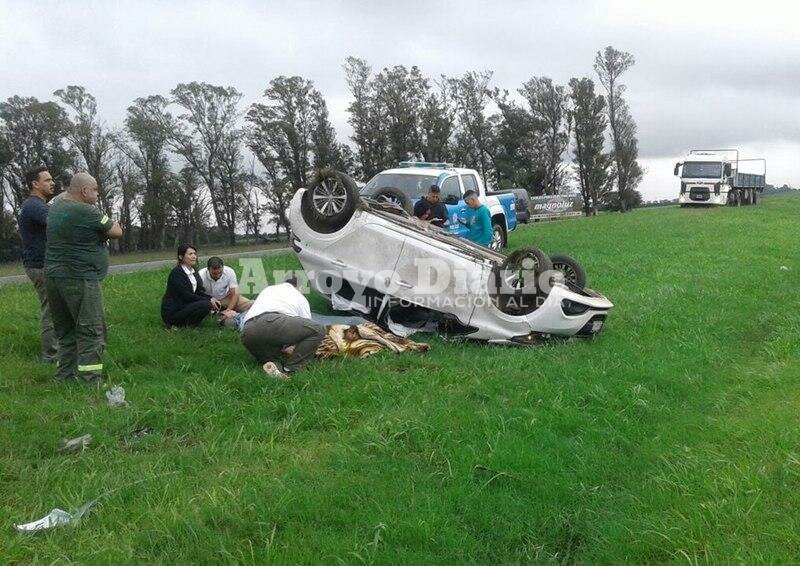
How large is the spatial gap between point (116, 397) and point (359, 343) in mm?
2250

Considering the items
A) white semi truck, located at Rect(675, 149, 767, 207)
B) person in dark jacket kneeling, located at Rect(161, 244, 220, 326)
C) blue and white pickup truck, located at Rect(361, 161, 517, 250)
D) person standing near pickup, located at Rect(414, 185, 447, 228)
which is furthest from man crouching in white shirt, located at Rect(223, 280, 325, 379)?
white semi truck, located at Rect(675, 149, 767, 207)

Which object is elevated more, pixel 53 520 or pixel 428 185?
pixel 428 185

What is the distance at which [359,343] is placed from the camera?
243 inches

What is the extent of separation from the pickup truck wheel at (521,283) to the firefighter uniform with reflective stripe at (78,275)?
3.76m

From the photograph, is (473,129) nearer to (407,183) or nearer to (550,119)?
(550,119)

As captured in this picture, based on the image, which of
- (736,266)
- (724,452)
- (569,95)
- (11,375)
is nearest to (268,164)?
(569,95)

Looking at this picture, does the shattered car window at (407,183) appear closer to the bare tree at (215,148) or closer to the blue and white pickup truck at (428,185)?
the blue and white pickup truck at (428,185)

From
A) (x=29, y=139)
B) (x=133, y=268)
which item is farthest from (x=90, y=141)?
(x=133, y=268)

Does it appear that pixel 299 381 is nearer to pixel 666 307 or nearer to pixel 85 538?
pixel 85 538

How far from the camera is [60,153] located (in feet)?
113

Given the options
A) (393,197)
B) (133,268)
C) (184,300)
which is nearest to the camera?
(184,300)

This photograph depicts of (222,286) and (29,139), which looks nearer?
(222,286)

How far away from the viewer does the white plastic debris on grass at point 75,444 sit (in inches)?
159

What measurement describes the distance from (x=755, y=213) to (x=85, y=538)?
27423 mm
